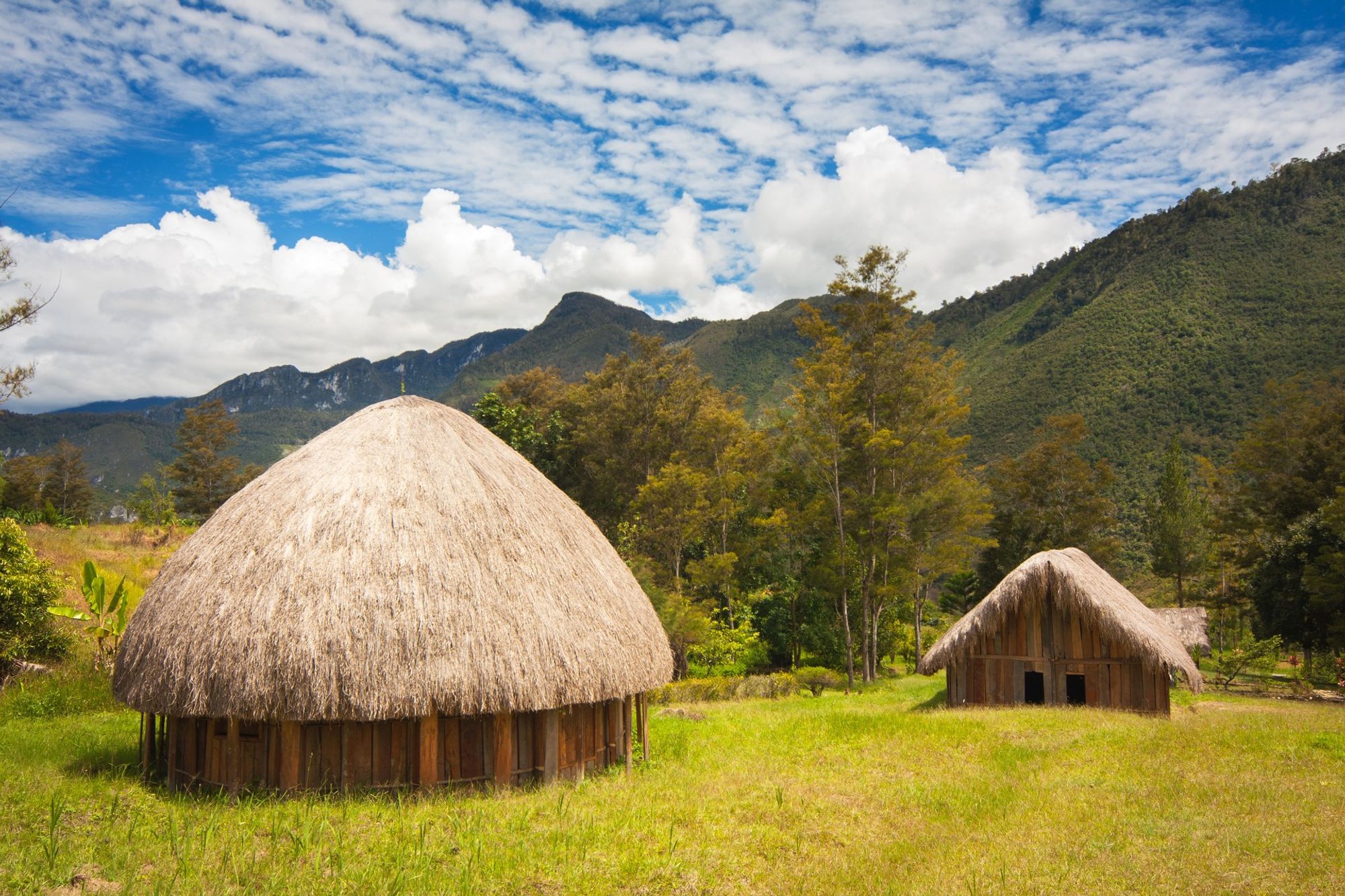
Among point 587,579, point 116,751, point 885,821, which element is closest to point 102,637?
point 116,751

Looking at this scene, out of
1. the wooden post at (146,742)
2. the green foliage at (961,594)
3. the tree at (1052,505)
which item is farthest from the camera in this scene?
the green foliage at (961,594)

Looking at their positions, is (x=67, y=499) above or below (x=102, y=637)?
above

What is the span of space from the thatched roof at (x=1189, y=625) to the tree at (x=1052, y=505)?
5.10 meters

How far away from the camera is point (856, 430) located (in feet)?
91.4

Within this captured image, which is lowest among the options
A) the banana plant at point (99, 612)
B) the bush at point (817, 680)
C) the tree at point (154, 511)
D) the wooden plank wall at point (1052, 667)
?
the bush at point (817, 680)

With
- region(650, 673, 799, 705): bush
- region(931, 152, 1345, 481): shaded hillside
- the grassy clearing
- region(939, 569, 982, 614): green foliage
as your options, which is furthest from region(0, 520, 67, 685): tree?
region(931, 152, 1345, 481): shaded hillside

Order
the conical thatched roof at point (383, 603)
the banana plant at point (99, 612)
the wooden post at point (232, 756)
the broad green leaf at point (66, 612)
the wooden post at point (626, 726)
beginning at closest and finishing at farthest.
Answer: the conical thatched roof at point (383, 603), the wooden post at point (232, 756), the wooden post at point (626, 726), the broad green leaf at point (66, 612), the banana plant at point (99, 612)

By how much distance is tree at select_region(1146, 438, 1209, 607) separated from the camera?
4244 centimetres

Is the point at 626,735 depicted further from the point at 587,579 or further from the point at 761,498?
the point at 761,498

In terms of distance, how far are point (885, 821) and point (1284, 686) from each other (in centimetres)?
2553

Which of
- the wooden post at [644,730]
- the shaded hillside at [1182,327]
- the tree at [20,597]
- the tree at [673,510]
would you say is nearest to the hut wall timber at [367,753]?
the wooden post at [644,730]

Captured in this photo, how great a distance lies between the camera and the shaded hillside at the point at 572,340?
122062 millimetres

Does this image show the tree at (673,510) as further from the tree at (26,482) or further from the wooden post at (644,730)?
the tree at (26,482)

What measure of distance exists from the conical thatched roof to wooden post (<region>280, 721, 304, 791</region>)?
0.54 meters
